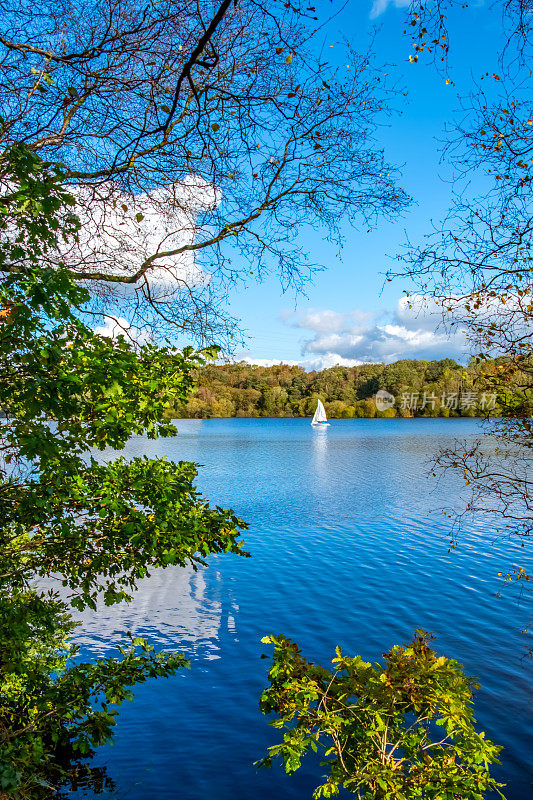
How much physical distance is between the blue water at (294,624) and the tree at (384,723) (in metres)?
2.83

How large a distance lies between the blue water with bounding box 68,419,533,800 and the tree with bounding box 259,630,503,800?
2.83 meters

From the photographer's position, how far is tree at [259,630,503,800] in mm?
4090

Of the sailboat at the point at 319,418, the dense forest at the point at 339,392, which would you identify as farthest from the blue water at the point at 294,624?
the dense forest at the point at 339,392

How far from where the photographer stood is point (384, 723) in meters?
4.45

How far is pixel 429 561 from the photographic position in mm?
17094

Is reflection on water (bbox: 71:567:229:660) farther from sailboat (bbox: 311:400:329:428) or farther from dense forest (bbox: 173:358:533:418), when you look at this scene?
dense forest (bbox: 173:358:533:418)

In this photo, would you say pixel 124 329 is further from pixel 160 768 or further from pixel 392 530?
pixel 392 530

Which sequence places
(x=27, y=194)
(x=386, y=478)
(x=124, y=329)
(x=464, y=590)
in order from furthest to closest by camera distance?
1. (x=386, y=478)
2. (x=464, y=590)
3. (x=124, y=329)
4. (x=27, y=194)

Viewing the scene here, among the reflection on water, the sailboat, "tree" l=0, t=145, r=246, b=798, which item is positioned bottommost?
the reflection on water

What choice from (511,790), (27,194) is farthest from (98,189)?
(511,790)

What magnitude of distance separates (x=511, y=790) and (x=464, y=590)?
7661 millimetres
